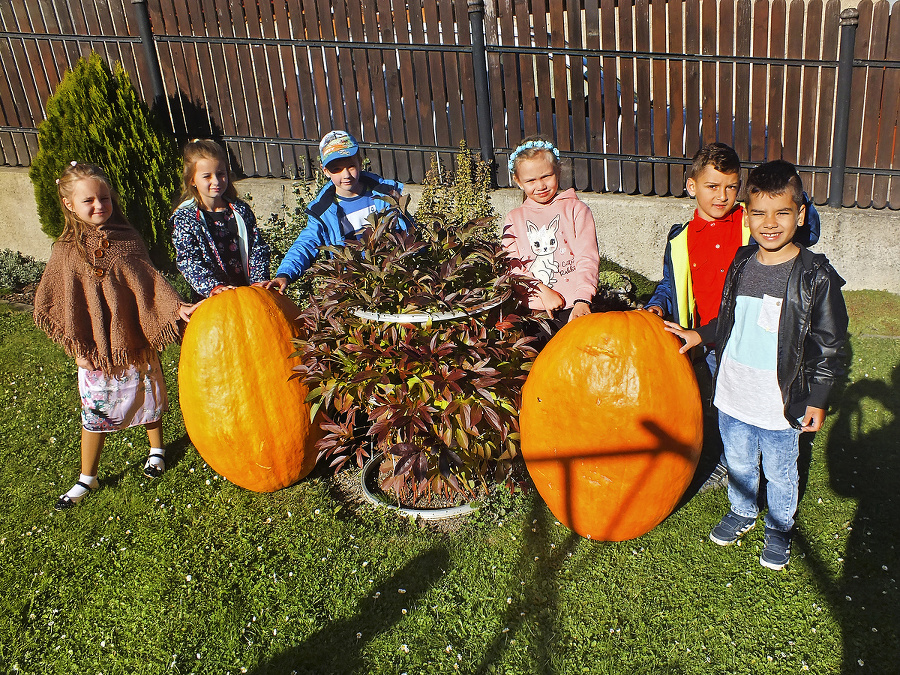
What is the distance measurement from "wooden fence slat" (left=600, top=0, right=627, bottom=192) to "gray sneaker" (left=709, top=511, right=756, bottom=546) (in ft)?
15.2

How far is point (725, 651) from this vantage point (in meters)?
2.79

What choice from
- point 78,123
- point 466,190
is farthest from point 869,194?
point 78,123

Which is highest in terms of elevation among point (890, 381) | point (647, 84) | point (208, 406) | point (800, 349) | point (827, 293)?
point (647, 84)

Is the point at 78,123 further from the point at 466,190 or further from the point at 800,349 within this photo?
the point at 800,349

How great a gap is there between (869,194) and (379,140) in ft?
17.3

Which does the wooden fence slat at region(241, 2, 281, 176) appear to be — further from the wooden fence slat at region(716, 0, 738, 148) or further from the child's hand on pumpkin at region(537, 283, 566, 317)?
the child's hand on pumpkin at region(537, 283, 566, 317)

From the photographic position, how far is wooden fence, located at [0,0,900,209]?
6.47m

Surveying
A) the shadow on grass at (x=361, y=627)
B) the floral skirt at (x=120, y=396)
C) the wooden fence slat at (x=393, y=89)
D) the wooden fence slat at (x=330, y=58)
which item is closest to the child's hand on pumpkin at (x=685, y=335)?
the shadow on grass at (x=361, y=627)

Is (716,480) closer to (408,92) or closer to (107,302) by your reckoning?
(107,302)

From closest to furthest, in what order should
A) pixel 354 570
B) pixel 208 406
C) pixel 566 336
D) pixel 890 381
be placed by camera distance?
1. pixel 566 336
2. pixel 354 570
3. pixel 208 406
4. pixel 890 381

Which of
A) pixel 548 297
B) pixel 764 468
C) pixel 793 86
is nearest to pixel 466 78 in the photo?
pixel 793 86

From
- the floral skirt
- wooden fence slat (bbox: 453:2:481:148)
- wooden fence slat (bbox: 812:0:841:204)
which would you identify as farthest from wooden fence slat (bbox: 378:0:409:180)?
wooden fence slat (bbox: 812:0:841:204)

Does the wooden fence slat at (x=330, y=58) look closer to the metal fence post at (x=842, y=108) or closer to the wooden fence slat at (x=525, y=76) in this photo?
the wooden fence slat at (x=525, y=76)

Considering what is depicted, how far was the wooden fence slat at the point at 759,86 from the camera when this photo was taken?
636 cm
